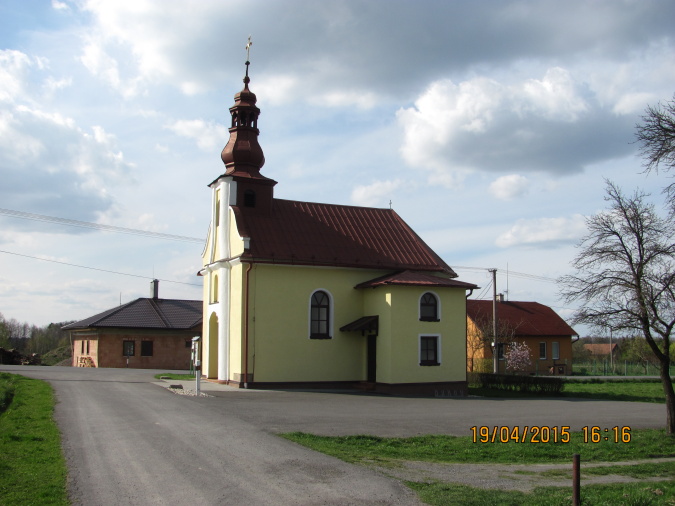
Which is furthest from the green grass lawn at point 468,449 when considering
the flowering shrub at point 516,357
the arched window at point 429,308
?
the flowering shrub at point 516,357

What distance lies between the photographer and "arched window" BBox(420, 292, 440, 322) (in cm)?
2938

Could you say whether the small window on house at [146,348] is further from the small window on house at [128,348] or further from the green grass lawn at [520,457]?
the green grass lawn at [520,457]

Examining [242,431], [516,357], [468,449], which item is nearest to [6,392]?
[242,431]

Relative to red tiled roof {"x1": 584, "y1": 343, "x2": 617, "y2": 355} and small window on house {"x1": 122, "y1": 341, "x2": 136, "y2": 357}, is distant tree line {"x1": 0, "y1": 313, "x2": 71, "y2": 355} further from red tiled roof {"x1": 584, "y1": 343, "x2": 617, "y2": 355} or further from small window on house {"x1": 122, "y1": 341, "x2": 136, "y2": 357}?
red tiled roof {"x1": 584, "y1": 343, "x2": 617, "y2": 355}

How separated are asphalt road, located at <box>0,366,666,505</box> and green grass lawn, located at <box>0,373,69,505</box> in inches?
10.3

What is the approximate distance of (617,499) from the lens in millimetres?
9133

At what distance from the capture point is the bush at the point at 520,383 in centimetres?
3052

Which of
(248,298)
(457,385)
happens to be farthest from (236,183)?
(457,385)

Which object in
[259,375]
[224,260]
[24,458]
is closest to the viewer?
[24,458]

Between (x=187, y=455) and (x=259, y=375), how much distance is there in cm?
1683

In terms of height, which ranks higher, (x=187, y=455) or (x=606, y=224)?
(x=606, y=224)

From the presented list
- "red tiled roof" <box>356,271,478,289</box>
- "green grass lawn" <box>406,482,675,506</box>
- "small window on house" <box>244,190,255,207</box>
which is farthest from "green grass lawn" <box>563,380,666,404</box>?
"green grass lawn" <box>406,482,675,506</box>

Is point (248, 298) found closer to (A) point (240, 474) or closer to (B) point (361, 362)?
(B) point (361, 362)

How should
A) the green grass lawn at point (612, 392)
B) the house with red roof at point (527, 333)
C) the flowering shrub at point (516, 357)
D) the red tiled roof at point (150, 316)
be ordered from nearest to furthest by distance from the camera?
the green grass lawn at point (612, 392) < the red tiled roof at point (150, 316) < the flowering shrub at point (516, 357) < the house with red roof at point (527, 333)
